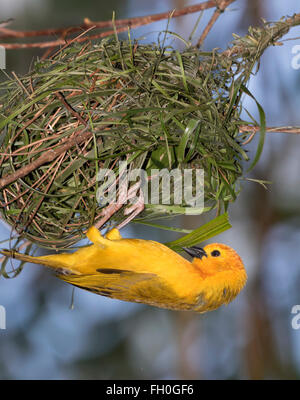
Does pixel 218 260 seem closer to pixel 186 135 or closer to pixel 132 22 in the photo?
pixel 186 135

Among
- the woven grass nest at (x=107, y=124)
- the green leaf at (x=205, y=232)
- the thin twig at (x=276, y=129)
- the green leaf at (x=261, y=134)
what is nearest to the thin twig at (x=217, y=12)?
the woven grass nest at (x=107, y=124)

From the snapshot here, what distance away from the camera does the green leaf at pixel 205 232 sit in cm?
118

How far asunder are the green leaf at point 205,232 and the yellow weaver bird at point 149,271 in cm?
4

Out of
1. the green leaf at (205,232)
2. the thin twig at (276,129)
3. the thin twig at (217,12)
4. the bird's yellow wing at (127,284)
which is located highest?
the thin twig at (217,12)

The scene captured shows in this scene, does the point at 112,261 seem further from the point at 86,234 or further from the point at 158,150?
the point at 158,150

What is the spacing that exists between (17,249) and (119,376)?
5.14 feet

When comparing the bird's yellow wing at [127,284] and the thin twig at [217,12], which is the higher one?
the thin twig at [217,12]

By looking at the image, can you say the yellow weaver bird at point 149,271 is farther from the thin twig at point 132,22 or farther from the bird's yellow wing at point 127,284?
the thin twig at point 132,22

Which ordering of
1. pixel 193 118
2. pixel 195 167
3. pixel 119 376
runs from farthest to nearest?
pixel 119 376, pixel 195 167, pixel 193 118

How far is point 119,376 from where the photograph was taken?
104 inches

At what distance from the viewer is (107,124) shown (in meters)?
1.08

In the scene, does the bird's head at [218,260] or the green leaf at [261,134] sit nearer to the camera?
the green leaf at [261,134]

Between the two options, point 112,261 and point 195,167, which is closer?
point 112,261

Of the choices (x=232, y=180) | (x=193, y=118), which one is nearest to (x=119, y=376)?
(x=232, y=180)
